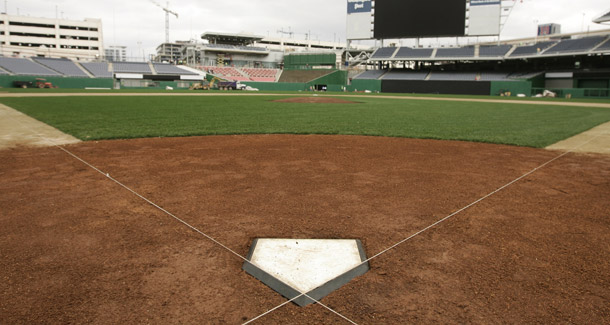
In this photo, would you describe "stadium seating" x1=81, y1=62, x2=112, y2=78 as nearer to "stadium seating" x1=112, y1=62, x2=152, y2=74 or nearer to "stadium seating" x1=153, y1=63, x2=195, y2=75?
"stadium seating" x1=112, y1=62, x2=152, y2=74

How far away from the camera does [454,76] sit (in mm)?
51500

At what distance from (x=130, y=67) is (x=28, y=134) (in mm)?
52769

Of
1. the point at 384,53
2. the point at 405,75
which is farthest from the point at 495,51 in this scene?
the point at 384,53

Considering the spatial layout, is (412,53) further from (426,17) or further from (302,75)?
(302,75)

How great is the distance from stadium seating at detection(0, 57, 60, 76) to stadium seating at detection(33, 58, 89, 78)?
4.04 feet

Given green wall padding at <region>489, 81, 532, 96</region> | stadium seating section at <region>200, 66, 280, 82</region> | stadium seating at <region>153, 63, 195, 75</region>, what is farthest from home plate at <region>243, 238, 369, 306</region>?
stadium seating section at <region>200, 66, 280, 82</region>

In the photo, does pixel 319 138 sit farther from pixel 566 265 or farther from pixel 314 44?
pixel 314 44

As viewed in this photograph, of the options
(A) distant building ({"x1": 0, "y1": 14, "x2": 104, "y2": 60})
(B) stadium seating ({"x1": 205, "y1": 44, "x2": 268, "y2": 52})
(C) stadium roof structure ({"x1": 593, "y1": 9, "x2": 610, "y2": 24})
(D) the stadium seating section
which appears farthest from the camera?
(B) stadium seating ({"x1": 205, "y1": 44, "x2": 268, "y2": 52})

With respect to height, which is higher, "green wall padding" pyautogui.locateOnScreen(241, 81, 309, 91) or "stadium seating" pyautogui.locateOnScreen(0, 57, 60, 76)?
"stadium seating" pyautogui.locateOnScreen(0, 57, 60, 76)

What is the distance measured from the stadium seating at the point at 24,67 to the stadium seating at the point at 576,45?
6232cm

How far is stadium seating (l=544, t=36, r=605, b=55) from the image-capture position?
41531mm

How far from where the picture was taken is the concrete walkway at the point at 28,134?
8211 millimetres

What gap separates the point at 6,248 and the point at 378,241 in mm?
3205

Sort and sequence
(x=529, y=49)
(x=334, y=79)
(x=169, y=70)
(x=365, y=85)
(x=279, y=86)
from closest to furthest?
(x=529, y=49) < (x=365, y=85) < (x=169, y=70) < (x=279, y=86) < (x=334, y=79)
